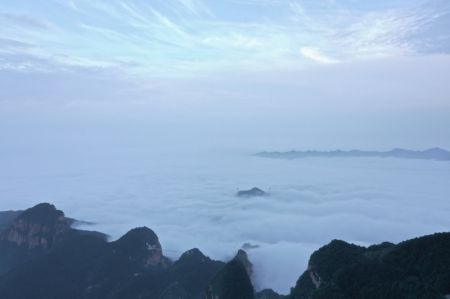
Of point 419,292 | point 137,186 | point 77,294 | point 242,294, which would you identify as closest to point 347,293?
point 419,292

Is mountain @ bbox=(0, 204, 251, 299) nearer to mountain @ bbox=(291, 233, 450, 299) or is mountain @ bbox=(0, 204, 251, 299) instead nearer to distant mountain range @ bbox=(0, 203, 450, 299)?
distant mountain range @ bbox=(0, 203, 450, 299)

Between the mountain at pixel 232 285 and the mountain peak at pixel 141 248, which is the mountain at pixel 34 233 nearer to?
the mountain peak at pixel 141 248

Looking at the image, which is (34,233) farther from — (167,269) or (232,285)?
(232,285)

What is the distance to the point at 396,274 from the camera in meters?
26.8

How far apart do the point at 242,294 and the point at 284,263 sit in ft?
126

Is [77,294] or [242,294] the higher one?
[242,294]

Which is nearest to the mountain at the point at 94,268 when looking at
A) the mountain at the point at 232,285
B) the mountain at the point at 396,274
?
the mountain at the point at 232,285

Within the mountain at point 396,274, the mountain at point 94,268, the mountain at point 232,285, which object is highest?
the mountain at point 396,274

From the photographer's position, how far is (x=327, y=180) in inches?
7229

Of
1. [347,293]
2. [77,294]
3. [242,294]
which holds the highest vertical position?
[347,293]

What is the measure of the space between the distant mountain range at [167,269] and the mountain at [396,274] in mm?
58

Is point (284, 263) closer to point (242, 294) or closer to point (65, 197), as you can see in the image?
point (242, 294)

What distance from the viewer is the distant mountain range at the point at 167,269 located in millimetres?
26781

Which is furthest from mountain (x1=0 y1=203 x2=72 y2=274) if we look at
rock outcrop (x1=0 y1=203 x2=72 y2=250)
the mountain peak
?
the mountain peak
